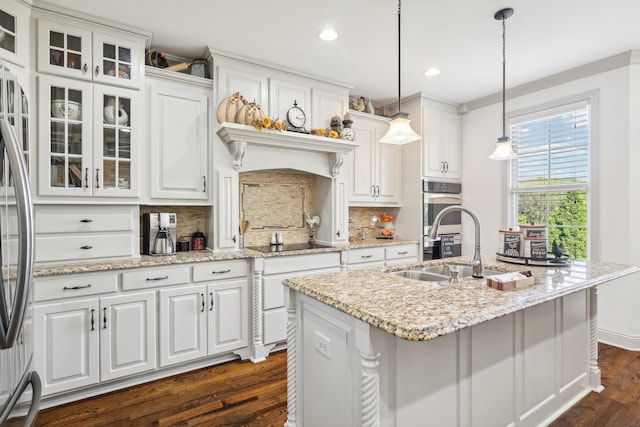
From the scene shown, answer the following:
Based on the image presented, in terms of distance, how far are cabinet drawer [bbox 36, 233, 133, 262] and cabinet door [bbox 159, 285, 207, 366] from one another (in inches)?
18.9

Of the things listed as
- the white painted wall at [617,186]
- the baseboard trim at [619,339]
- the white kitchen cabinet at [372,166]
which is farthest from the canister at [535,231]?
the white kitchen cabinet at [372,166]

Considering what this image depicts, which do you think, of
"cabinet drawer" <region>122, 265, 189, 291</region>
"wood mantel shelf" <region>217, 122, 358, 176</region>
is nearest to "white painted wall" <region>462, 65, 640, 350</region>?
"wood mantel shelf" <region>217, 122, 358, 176</region>

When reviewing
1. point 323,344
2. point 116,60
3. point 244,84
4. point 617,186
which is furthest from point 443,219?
point 116,60

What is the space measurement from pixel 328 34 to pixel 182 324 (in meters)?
2.61

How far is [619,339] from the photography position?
3182mm

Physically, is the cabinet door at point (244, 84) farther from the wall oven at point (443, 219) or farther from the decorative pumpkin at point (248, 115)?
the wall oven at point (443, 219)

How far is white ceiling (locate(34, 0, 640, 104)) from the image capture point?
7.80ft

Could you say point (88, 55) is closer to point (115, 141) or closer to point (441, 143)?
point (115, 141)

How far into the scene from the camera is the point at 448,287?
5.51 feet

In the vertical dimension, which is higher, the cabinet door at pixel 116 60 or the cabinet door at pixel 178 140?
the cabinet door at pixel 116 60

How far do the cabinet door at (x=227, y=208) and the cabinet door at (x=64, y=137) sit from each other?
969 millimetres

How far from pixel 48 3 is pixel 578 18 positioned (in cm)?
378

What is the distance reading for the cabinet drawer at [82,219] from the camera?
2.38m

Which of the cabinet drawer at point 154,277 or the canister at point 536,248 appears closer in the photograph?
the canister at point 536,248
